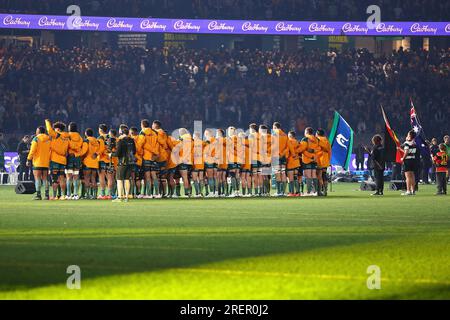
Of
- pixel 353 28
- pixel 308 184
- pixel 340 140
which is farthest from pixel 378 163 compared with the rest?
pixel 353 28

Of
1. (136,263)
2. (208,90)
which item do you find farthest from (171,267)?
(208,90)

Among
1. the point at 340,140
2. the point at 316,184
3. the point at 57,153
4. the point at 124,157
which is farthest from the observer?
the point at 340,140

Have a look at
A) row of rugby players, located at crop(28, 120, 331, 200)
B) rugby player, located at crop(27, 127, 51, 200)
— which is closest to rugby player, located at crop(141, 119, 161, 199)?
row of rugby players, located at crop(28, 120, 331, 200)

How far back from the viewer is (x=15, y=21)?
56.2 m

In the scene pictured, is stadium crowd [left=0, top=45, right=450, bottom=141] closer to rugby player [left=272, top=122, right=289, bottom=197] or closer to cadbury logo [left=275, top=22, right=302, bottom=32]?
cadbury logo [left=275, top=22, right=302, bottom=32]

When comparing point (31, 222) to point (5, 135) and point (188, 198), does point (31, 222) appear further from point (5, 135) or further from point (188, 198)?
point (5, 135)

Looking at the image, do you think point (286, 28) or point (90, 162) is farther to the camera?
point (286, 28)

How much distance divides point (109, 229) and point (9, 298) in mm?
8285

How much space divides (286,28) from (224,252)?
1861 inches

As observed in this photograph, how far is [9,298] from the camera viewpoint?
36.8 ft

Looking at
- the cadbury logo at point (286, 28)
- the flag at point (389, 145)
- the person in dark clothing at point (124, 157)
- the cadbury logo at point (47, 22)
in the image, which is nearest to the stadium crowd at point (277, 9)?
the cadbury logo at point (286, 28)

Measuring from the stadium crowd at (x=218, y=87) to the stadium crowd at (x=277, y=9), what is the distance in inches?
110

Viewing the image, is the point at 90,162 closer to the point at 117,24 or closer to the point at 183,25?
the point at 117,24

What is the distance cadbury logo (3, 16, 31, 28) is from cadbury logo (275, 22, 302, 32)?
14.2m
